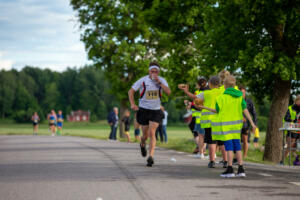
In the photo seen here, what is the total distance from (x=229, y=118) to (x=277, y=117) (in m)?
7.47

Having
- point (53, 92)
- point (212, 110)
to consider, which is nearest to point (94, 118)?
point (53, 92)

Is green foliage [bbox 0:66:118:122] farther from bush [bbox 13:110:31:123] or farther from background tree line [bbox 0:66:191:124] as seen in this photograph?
bush [bbox 13:110:31:123]

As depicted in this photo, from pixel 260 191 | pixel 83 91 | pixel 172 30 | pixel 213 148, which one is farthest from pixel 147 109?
pixel 83 91

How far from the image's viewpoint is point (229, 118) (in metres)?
8.40

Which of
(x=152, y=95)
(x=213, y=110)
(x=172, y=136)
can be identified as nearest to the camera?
A: (x=213, y=110)

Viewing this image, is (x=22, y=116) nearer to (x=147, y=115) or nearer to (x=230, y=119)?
(x=147, y=115)

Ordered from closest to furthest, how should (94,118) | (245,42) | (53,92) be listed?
(245,42), (94,118), (53,92)

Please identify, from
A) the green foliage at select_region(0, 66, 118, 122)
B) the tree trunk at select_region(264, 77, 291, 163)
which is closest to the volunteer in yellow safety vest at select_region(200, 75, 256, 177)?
the tree trunk at select_region(264, 77, 291, 163)

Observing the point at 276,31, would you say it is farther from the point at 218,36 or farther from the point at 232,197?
the point at 232,197

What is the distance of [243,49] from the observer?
46.4ft

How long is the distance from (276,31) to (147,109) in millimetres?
6336

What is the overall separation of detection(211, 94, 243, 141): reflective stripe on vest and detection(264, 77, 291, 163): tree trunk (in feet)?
23.8

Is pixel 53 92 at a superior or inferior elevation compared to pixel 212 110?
superior

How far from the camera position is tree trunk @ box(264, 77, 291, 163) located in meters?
15.3
